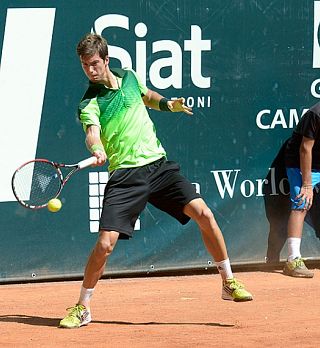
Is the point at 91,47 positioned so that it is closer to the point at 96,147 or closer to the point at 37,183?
the point at 96,147

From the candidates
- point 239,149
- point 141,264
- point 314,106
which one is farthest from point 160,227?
point 314,106

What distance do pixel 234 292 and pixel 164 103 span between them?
4.10 feet

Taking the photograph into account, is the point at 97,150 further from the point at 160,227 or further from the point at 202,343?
the point at 160,227

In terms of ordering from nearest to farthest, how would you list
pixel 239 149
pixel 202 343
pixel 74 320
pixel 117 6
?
pixel 202 343, pixel 74 320, pixel 117 6, pixel 239 149

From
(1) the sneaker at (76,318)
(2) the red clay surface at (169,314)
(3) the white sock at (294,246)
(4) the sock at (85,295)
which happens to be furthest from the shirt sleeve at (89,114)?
(3) the white sock at (294,246)

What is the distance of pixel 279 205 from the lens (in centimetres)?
846

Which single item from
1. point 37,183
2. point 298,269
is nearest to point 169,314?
point 37,183

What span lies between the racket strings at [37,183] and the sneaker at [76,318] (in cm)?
79

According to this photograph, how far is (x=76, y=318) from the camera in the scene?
6352 millimetres

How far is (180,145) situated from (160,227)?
66cm

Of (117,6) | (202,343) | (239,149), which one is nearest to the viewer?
(202,343)

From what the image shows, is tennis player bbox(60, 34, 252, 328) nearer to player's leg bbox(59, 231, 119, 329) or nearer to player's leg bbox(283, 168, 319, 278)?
player's leg bbox(59, 231, 119, 329)

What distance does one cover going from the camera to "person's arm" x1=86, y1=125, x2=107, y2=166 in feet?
19.5

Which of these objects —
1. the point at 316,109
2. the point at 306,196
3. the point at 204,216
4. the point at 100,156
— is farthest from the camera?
the point at 306,196
